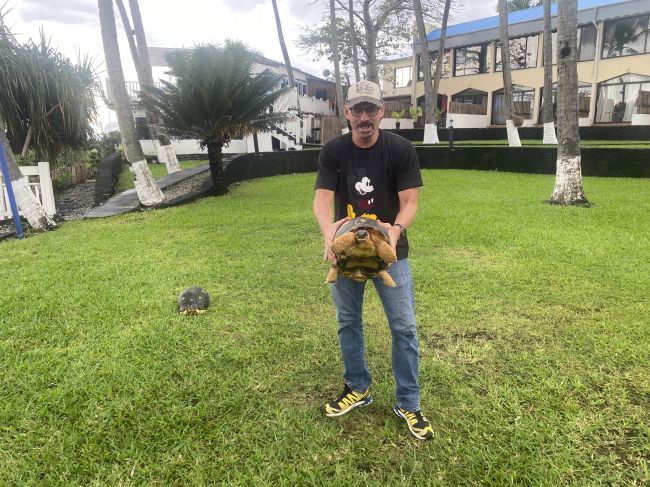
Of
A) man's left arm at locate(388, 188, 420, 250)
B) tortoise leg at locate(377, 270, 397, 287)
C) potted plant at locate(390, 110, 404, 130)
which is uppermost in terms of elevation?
potted plant at locate(390, 110, 404, 130)

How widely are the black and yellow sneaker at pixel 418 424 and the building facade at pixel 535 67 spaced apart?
2479 centimetres

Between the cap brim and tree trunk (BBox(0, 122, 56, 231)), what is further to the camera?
tree trunk (BBox(0, 122, 56, 231))

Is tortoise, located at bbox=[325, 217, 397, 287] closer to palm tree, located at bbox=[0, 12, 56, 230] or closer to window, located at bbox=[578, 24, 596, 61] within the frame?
palm tree, located at bbox=[0, 12, 56, 230]

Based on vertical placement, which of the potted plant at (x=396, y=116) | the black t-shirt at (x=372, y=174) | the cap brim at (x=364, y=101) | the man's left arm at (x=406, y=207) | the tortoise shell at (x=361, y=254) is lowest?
the tortoise shell at (x=361, y=254)

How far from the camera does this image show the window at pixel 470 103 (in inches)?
1115

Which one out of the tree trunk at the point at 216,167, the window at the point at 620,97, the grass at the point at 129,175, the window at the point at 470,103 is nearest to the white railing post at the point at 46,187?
the tree trunk at the point at 216,167

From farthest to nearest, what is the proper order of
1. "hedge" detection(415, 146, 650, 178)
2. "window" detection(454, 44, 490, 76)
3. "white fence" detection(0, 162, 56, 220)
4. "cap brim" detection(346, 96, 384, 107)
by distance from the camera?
"window" detection(454, 44, 490, 76) → "hedge" detection(415, 146, 650, 178) → "white fence" detection(0, 162, 56, 220) → "cap brim" detection(346, 96, 384, 107)

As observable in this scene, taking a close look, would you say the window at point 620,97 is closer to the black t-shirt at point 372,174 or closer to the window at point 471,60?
the window at point 471,60

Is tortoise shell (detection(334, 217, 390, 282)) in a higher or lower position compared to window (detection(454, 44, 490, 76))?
lower

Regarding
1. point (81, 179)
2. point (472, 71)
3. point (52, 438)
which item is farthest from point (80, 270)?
point (472, 71)

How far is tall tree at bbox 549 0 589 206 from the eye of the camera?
28.2ft

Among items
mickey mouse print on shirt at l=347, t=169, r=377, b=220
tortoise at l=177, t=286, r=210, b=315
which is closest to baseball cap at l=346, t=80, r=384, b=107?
mickey mouse print on shirt at l=347, t=169, r=377, b=220

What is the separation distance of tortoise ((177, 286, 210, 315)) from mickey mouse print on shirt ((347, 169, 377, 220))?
7.87ft

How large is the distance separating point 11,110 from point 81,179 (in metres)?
5.82
